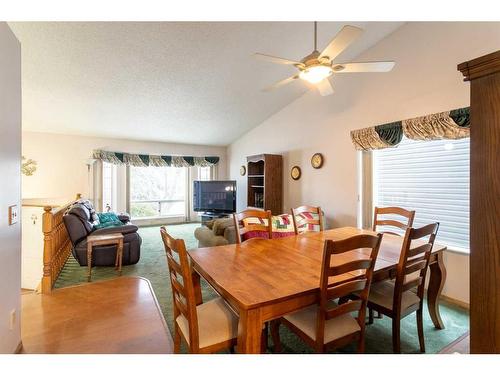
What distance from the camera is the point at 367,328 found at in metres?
2.12

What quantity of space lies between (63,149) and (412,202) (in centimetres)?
687

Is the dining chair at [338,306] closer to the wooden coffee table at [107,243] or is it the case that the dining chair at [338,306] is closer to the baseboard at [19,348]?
the baseboard at [19,348]

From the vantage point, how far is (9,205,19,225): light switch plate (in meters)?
1.58

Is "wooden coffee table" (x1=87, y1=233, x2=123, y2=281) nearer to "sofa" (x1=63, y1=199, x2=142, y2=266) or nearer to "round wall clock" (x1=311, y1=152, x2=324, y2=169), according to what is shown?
"sofa" (x1=63, y1=199, x2=142, y2=266)

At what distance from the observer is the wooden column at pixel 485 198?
2.50 feet

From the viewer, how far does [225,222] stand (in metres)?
3.37

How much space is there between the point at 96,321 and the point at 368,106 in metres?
4.06

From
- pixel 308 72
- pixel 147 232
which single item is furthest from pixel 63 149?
pixel 308 72

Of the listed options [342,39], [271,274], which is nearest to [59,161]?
[271,274]

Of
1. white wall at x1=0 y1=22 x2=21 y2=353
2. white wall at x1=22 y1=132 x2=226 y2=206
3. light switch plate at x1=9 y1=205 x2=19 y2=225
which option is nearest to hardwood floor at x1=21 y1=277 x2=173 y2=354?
white wall at x1=0 y1=22 x2=21 y2=353

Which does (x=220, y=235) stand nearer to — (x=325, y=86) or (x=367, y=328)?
(x=367, y=328)

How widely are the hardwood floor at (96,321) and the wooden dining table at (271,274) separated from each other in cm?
89

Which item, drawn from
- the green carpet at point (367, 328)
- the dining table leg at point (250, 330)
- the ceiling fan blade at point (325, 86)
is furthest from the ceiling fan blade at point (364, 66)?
the green carpet at point (367, 328)
